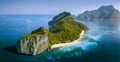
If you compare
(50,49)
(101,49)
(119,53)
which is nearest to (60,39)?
(50,49)

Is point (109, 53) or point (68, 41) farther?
point (68, 41)

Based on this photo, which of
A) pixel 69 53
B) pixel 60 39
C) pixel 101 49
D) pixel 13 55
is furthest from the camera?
pixel 60 39

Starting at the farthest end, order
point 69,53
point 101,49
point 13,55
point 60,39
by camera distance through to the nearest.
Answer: point 60,39 < point 101,49 < point 69,53 < point 13,55

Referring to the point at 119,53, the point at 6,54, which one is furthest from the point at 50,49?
the point at 119,53

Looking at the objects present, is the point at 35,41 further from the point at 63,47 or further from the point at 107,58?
the point at 107,58

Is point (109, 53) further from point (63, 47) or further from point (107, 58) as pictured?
point (63, 47)

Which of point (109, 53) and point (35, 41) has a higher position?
point (35, 41)

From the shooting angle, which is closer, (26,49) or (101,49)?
(26,49)

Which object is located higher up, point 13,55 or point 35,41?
point 35,41
